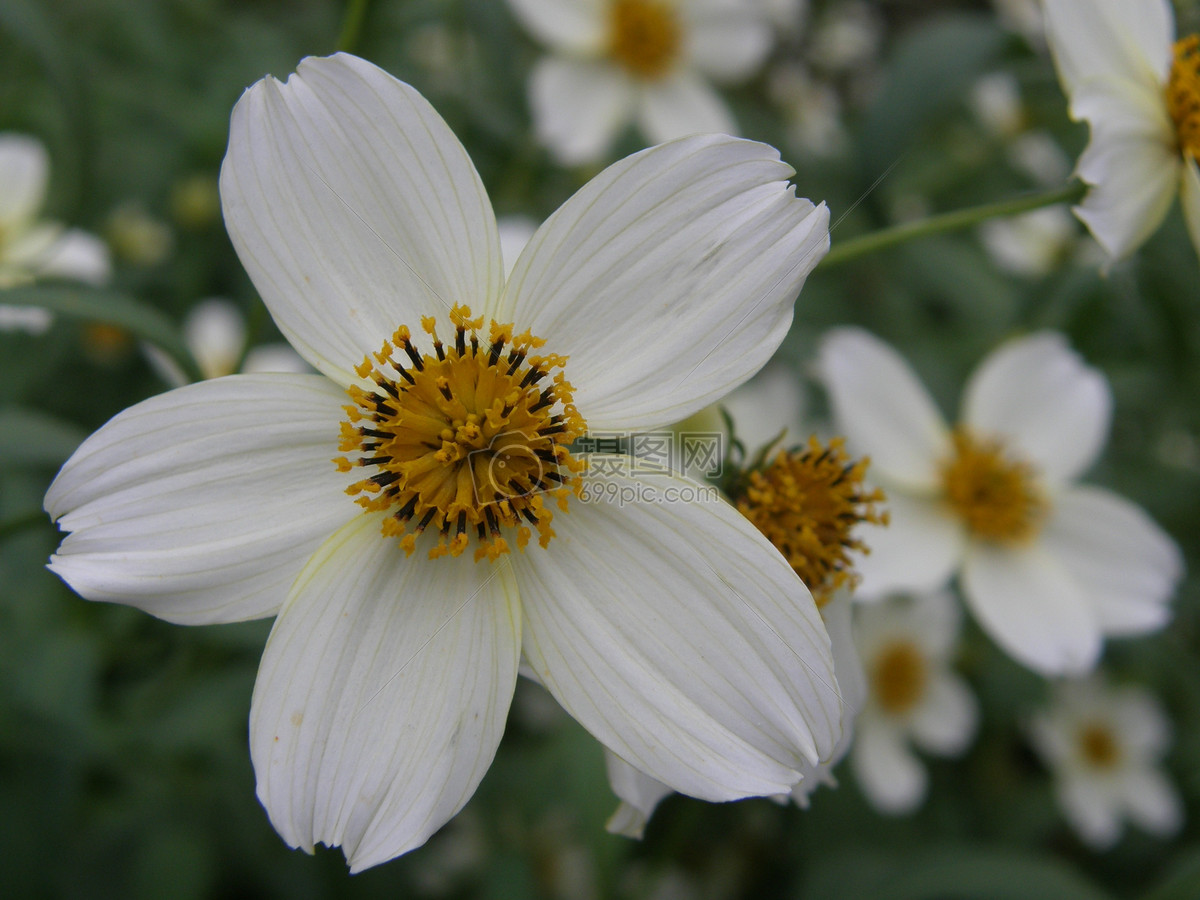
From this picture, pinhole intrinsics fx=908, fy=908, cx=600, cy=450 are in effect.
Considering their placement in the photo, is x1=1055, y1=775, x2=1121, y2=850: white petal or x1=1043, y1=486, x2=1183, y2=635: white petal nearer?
x1=1043, y1=486, x2=1183, y2=635: white petal

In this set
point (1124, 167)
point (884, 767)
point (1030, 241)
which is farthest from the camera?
point (1030, 241)

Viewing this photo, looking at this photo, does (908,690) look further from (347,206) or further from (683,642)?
(347,206)

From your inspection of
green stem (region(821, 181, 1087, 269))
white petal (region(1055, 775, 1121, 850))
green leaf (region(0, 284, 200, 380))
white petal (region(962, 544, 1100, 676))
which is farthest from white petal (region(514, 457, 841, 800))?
white petal (region(1055, 775, 1121, 850))

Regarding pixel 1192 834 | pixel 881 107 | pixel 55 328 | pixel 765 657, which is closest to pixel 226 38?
pixel 55 328

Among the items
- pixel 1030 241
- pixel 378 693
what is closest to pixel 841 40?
pixel 1030 241

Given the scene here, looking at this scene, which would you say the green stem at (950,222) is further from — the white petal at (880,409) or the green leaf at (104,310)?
the green leaf at (104,310)

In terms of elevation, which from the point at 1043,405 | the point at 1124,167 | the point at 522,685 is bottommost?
the point at 522,685

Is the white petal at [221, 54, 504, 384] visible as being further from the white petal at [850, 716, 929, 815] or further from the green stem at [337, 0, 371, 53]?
the white petal at [850, 716, 929, 815]

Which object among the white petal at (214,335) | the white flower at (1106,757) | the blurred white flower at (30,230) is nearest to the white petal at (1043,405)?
the white flower at (1106,757)
